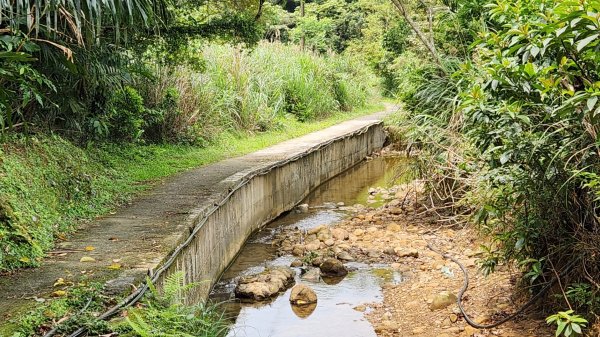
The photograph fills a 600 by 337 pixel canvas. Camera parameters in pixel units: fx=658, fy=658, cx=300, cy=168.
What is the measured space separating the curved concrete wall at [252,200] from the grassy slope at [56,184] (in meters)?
1.08

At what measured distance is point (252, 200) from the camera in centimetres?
938

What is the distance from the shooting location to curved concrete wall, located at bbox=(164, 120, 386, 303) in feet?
21.1

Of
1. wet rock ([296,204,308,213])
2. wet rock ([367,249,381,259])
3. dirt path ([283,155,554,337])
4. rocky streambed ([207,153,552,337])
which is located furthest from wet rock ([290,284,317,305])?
wet rock ([296,204,308,213])

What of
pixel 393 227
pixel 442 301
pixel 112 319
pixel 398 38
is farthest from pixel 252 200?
pixel 398 38

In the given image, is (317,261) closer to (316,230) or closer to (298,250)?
(298,250)

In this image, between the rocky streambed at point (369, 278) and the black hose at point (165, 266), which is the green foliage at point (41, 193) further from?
the rocky streambed at point (369, 278)

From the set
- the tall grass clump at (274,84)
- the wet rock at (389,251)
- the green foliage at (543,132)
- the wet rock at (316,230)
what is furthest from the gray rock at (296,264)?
the tall grass clump at (274,84)

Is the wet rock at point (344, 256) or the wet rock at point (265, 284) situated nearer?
the wet rock at point (265, 284)

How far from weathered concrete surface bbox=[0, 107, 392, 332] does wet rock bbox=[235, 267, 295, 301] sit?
36cm

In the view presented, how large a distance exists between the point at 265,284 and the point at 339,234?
2315 mm

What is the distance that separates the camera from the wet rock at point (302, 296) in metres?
6.75

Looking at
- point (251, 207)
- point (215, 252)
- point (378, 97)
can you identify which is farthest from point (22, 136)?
point (378, 97)

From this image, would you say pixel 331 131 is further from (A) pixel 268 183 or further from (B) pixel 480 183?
(B) pixel 480 183

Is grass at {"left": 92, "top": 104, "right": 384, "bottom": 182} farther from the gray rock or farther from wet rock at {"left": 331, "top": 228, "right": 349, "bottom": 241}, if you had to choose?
wet rock at {"left": 331, "top": 228, "right": 349, "bottom": 241}
